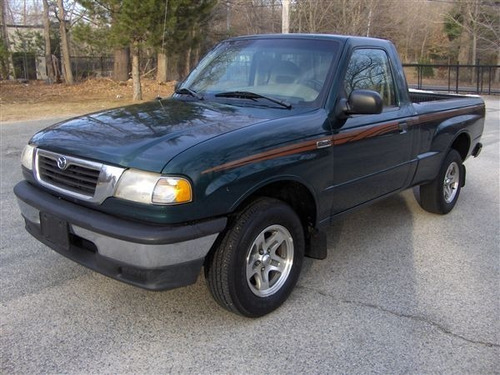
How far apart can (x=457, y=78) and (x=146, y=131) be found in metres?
23.5

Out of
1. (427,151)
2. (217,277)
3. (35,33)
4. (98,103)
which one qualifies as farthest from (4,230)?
(35,33)

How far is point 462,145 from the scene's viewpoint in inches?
237

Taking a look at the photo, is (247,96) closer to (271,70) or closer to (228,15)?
(271,70)

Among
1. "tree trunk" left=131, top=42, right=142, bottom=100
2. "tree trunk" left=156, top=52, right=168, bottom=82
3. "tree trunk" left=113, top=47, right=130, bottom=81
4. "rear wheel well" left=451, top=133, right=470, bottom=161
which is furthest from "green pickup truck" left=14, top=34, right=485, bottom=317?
"tree trunk" left=113, top=47, right=130, bottom=81

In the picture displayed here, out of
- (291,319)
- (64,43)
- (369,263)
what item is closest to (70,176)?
(291,319)

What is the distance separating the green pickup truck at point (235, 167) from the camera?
286cm

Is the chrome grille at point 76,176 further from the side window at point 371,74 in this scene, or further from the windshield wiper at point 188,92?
the side window at point 371,74

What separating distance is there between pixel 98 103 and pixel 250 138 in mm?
15230

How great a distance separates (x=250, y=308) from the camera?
3287 millimetres

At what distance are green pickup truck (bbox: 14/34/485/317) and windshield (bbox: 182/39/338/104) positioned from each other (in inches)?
0.4

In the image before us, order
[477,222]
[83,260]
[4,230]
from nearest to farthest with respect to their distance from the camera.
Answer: [83,260] < [4,230] < [477,222]

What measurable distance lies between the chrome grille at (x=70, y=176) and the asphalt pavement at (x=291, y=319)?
88cm

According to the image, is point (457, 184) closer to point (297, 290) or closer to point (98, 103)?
point (297, 290)

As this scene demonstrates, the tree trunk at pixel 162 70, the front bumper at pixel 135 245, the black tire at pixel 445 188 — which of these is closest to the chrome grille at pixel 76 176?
the front bumper at pixel 135 245
